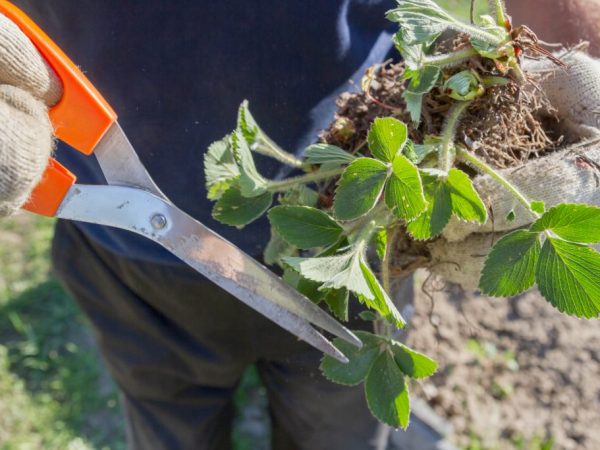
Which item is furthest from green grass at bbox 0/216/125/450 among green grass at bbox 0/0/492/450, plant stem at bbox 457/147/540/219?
plant stem at bbox 457/147/540/219

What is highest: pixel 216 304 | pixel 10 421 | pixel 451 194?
pixel 451 194

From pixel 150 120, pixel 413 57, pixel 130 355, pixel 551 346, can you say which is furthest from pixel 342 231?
pixel 551 346

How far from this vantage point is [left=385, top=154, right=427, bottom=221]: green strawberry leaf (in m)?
0.76

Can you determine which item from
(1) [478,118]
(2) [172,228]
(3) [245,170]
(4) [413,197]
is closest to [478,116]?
(1) [478,118]

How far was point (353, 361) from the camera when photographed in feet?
3.13

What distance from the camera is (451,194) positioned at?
81cm

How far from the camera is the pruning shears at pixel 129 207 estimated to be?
37.0 inches

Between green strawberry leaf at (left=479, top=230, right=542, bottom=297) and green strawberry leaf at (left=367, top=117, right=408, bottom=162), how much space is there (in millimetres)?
173

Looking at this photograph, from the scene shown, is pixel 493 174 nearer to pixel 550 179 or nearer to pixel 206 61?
pixel 550 179

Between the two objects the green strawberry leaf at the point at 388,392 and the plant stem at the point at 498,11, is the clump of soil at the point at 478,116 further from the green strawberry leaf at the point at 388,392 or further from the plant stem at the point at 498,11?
the green strawberry leaf at the point at 388,392

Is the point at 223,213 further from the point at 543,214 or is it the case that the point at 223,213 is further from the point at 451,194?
the point at 543,214

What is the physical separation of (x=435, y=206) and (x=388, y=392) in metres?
0.27

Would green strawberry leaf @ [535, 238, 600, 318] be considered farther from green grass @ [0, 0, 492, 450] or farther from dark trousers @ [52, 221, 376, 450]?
green grass @ [0, 0, 492, 450]

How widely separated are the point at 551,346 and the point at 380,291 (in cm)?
163
